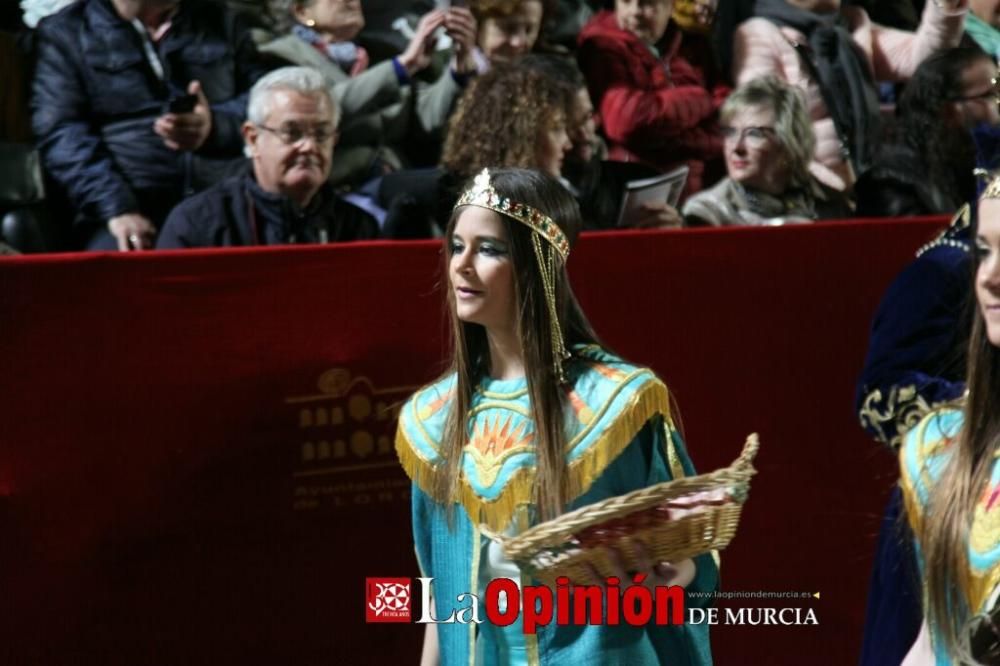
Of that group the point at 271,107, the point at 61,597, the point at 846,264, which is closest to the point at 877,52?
the point at 846,264

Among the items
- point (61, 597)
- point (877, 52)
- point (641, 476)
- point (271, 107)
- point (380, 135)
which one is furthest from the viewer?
point (877, 52)

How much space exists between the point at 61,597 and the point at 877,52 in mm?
3410

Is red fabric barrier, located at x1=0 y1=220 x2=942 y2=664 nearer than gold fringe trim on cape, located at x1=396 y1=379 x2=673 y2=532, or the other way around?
gold fringe trim on cape, located at x1=396 y1=379 x2=673 y2=532

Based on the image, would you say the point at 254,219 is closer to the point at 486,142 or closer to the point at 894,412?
the point at 486,142

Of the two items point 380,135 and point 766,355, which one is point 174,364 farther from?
point 766,355

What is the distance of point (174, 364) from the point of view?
4.29 metres

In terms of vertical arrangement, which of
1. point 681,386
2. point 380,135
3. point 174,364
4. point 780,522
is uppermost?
point 380,135

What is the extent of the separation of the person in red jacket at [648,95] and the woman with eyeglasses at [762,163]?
92 millimetres

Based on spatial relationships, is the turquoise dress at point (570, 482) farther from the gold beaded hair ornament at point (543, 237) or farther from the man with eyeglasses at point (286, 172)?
the man with eyeglasses at point (286, 172)

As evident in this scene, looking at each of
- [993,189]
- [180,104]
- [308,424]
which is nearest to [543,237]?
[993,189]

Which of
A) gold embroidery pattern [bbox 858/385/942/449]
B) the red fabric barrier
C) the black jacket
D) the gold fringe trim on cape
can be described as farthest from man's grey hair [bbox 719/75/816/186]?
the gold fringe trim on cape

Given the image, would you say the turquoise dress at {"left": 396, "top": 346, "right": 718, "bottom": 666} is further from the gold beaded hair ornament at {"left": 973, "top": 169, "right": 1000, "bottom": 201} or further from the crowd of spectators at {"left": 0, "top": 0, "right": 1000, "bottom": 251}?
the crowd of spectators at {"left": 0, "top": 0, "right": 1000, "bottom": 251}

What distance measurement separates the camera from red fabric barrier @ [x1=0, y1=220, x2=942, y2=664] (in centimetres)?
416

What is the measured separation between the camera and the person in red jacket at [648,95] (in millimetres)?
5387
